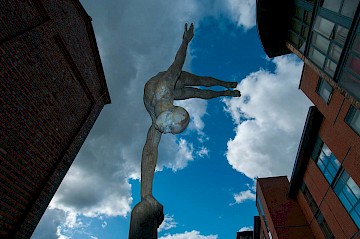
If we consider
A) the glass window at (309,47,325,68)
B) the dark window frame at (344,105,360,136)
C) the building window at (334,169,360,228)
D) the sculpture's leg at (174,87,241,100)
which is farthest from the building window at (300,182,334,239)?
the sculpture's leg at (174,87,241,100)

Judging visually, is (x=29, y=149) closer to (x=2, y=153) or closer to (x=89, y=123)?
(x=2, y=153)

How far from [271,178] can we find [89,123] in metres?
18.4

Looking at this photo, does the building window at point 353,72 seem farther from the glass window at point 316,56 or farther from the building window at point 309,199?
the building window at point 309,199

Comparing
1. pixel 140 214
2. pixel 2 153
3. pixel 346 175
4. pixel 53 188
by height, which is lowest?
pixel 140 214

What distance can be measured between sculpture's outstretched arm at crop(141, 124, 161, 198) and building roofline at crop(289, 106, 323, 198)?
1421 cm

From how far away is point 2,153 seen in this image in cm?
455

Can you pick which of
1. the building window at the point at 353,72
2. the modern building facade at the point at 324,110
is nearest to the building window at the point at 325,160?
the modern building facade at the point at 324,110

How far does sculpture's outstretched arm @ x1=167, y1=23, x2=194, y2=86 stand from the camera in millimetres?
1822

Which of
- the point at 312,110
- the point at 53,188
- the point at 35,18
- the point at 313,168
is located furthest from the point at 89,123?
the point at 313,168

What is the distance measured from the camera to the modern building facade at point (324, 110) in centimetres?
→ 763

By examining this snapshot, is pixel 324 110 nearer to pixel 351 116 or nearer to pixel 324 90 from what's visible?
pixel 324 90

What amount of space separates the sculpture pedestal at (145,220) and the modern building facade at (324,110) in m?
7.91

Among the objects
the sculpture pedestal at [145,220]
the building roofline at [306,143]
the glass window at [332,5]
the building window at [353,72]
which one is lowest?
the sculpture pedestal at [145,220]

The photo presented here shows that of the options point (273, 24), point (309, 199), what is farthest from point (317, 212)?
point (273, 24)
